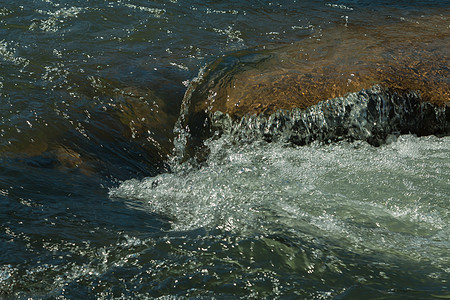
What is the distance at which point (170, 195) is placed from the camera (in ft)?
13.0

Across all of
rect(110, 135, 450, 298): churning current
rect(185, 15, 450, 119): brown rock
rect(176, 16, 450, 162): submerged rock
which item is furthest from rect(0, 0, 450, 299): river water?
rect(185, 15, 450, 119): brown rock

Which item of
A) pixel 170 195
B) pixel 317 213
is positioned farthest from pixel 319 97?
pixel 170 195

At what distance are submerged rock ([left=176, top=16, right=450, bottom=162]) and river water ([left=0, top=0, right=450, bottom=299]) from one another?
0.14 meters

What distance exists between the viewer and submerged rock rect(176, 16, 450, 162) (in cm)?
446

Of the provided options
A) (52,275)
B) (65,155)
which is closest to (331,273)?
(52,275)

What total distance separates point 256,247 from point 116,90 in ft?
9.34

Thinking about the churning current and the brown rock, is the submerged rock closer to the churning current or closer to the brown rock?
the brown rock

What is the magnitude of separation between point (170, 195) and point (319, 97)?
1.52m

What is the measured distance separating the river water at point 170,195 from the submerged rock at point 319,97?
0.14 metres

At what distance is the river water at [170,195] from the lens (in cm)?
271

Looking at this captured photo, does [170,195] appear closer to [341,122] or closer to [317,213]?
[317,213]

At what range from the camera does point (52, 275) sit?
8.82 ft

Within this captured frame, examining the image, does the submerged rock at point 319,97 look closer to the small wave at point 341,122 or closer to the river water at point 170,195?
the small wave at point 341,122

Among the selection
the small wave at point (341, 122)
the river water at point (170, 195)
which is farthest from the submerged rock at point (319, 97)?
the river water at point (170, 195)
